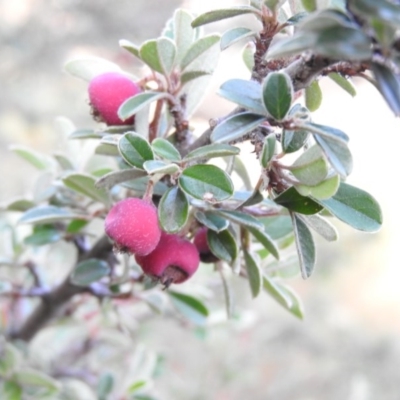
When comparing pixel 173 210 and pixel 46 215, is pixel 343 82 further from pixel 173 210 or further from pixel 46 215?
pixel 46 215

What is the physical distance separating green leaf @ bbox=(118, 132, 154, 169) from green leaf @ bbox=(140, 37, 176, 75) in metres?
0.08

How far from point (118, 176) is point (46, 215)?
0.18 m

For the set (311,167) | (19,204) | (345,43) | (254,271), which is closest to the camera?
(345,43)

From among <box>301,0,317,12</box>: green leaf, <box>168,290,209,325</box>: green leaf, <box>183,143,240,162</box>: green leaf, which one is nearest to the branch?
<box>168,290,209,325</box>: green leaf

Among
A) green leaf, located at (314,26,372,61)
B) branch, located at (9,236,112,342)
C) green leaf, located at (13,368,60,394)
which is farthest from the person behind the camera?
green leaf, located at (13,368,60,394)

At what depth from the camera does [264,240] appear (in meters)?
0.48

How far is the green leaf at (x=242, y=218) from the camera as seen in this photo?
446 mm

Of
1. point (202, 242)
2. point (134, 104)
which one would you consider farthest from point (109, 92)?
point (202, 242)

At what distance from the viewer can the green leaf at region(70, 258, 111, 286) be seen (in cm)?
60

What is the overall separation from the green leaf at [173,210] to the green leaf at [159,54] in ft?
0.35

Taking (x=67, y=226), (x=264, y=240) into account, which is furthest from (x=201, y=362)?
(x=264, y=240)

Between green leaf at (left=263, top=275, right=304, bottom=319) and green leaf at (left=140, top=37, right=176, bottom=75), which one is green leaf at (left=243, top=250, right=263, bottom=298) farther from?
green leaf at (left=140, top=37, right=176, bottom=75)

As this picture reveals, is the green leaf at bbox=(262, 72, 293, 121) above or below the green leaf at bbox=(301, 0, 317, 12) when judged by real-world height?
below

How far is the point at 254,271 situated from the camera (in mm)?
505
